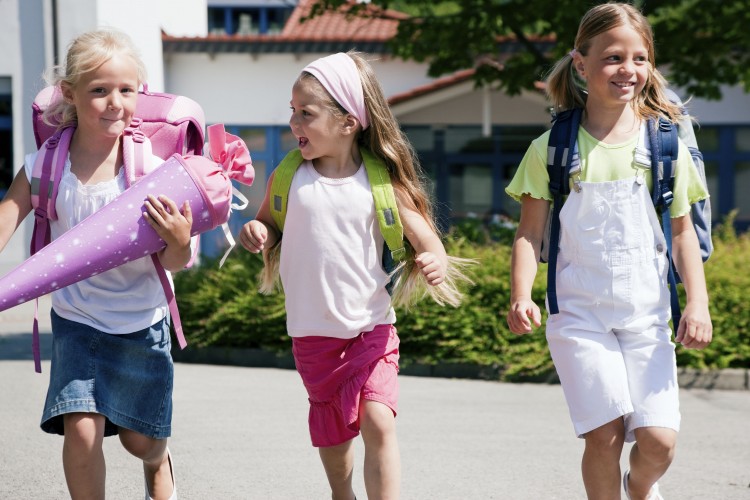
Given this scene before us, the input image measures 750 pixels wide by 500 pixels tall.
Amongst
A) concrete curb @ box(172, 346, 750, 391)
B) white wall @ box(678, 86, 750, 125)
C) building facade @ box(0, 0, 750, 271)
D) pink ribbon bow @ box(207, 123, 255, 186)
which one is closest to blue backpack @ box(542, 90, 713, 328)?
pink ribbon bow @ box(207, 123, 255, 186)

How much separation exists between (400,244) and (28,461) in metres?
2.81

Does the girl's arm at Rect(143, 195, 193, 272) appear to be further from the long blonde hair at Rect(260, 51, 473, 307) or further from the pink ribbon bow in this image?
the long blonde hair at Rect(260, 51, 473, 307)

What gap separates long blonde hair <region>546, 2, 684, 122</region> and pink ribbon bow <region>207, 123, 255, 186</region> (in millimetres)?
1163

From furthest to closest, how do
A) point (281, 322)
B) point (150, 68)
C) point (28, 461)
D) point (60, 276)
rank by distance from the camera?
point (150, 68) < point (281, 322) < point (28, 461) < point (60, 276)

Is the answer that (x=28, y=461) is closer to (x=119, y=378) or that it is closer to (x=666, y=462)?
(x=119, y=378)

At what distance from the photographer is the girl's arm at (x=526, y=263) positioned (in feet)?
13.0

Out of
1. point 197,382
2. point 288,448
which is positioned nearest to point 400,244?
point 288,448

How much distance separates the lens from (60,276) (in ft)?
12.2

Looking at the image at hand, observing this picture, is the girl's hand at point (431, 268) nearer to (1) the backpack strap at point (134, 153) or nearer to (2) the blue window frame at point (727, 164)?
(1) the backpack strap at point (134, 153)

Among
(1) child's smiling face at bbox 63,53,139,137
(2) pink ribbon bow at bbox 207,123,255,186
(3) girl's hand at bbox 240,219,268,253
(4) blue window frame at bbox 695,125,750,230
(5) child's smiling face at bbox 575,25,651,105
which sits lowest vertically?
(4) blue window frame at bbox 695,125,750,230

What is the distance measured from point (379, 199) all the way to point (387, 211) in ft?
0.17

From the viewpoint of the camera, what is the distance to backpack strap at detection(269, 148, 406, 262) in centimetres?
412

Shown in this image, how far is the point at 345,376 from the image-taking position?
165 inches

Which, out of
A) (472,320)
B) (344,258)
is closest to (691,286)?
(344,258)
